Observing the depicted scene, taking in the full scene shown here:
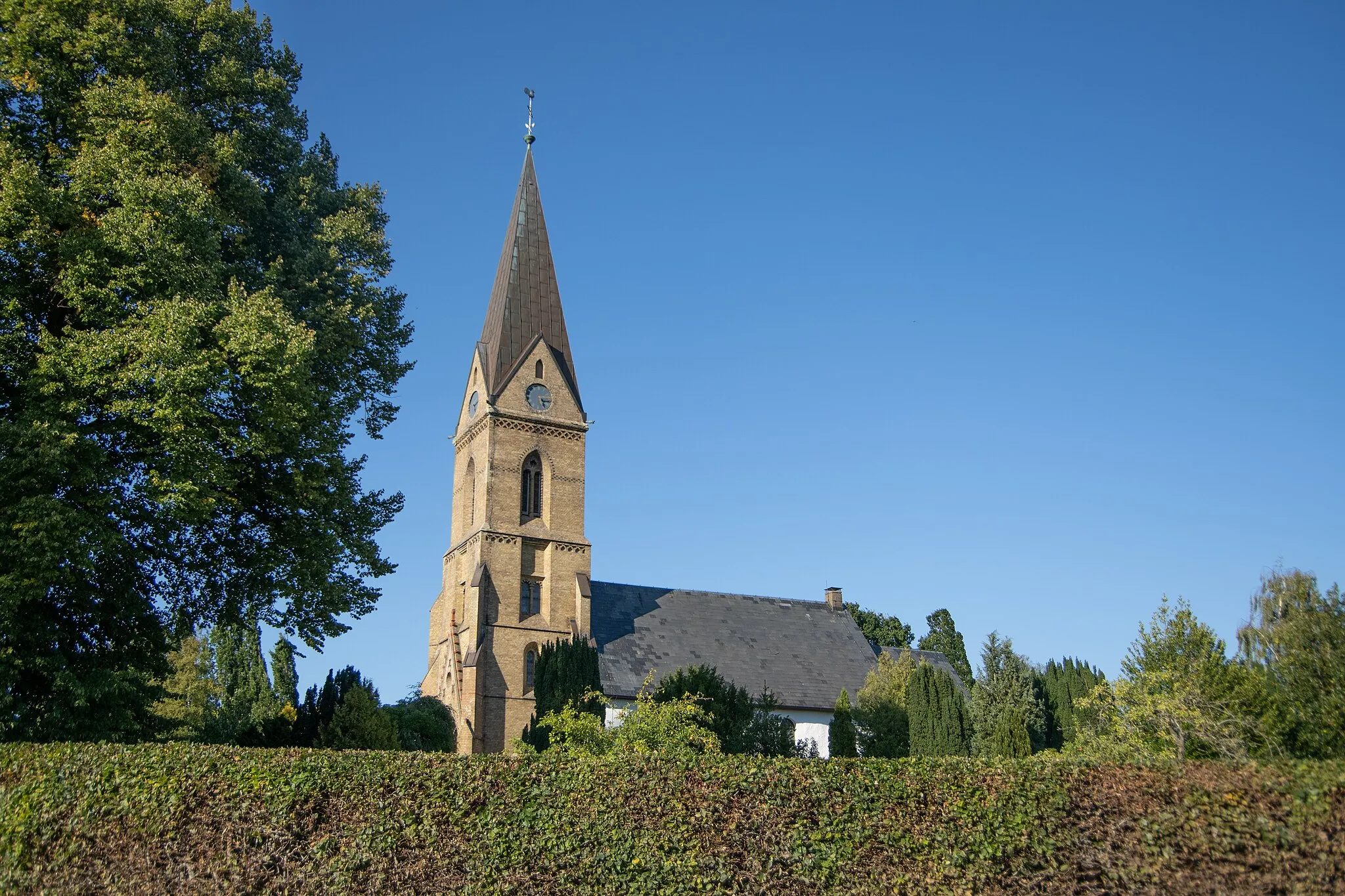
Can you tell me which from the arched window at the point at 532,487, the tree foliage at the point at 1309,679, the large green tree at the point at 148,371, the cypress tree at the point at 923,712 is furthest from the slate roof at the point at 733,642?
the tree foliage at the point at 1309,679

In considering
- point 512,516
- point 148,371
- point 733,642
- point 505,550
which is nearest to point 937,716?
point 733,642

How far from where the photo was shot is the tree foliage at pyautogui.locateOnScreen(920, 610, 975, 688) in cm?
7594

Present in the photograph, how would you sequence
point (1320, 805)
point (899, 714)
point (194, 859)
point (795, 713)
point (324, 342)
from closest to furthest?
1. point (1320, 805)
2. point (194, 859)
3. point (324, 342)
4. point (899, 714)
5. point (795, 713)

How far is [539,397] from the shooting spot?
143 ft

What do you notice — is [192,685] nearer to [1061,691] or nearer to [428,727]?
[428,727]

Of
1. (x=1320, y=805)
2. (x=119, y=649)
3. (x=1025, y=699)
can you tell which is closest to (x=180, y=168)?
(x=119, y=649)

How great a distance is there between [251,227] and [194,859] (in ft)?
43.3

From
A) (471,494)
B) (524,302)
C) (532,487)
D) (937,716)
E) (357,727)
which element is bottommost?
(357,727)

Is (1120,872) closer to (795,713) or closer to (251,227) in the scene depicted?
(251,227)

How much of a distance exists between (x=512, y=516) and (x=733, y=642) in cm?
1117

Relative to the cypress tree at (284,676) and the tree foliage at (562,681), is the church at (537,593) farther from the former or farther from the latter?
the cypress tree at (284,676)

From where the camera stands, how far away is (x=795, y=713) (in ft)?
143

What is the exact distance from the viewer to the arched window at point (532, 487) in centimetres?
4262

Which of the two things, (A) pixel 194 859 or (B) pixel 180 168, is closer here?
(A) pixel 194 859
